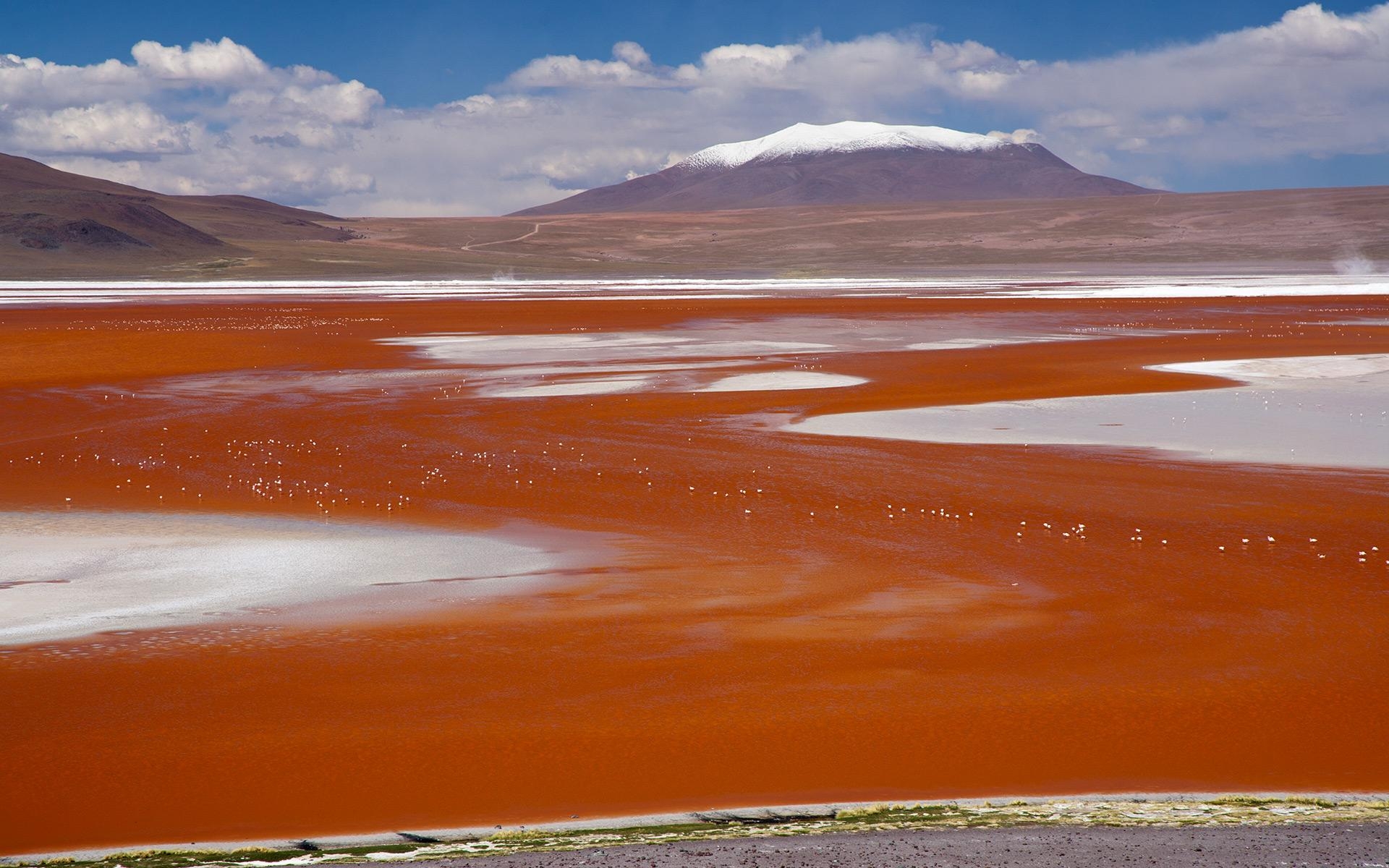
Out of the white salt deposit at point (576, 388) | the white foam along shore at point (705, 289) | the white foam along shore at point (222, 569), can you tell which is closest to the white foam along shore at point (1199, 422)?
the white salt deposit at point (576, 388)

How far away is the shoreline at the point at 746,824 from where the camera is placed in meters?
5.11

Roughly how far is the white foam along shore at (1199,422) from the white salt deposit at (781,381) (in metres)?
3.03

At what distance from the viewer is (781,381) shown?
21.7m

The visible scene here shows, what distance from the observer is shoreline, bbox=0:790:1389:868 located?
5.11 metres

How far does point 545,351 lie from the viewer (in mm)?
27719

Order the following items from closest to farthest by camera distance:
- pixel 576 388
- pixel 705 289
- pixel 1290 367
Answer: pixel 576 388
pixel 1290 367
pixel 705 289

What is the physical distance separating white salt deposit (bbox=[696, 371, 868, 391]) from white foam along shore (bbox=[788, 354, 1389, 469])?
3.03 meters

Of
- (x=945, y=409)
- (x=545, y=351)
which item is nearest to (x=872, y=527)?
(x=945, y=409)

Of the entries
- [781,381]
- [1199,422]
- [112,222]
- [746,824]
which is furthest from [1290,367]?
[112,222]

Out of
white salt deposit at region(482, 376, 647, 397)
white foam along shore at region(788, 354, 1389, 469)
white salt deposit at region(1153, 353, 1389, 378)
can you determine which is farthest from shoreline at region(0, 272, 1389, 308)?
white foam along shore at region(788, 354, 1389, 469)

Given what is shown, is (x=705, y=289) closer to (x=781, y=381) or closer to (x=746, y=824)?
(x=781, y=381)

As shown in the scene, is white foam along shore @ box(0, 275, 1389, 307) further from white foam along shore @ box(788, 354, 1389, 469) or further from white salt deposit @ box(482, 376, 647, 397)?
white foam along shore @ box(788, 354, 1389, 469)

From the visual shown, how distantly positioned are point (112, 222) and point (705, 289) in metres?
70.8

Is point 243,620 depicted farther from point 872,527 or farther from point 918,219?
point 918,219
